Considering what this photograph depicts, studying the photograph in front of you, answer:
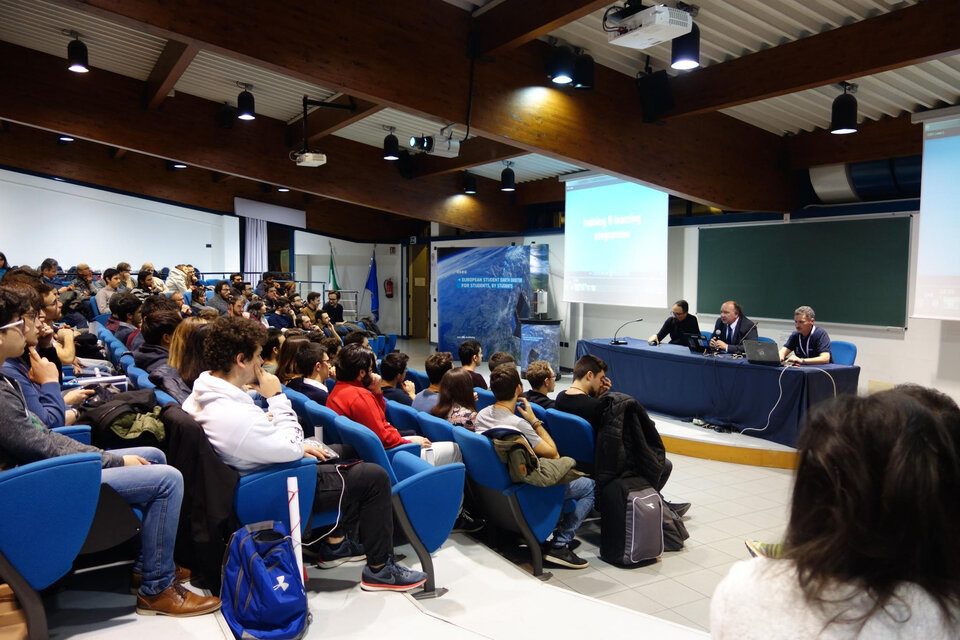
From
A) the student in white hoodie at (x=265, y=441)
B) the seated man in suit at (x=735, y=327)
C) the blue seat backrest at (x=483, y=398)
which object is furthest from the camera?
the seated man in suit at (x=735, y=327)

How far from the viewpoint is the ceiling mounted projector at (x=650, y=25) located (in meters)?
3.99

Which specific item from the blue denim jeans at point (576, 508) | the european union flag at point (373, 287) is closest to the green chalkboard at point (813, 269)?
the blue denim jeans at point (576, 508)

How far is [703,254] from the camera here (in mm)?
9031

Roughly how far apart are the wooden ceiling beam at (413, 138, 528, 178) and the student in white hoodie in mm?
5453

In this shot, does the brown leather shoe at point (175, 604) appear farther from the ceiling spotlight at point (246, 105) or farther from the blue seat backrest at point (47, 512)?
the ceiling spotlight at point (246, 105)

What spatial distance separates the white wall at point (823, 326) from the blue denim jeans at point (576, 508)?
16.8ft

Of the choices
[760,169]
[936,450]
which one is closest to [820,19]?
[760,169]

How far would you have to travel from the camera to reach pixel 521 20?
193 inches

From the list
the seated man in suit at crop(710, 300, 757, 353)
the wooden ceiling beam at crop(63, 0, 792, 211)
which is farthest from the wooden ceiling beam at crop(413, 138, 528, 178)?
the seated man in suit at crop(710, 300, 757, 353)

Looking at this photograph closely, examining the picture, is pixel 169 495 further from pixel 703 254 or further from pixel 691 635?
pixel 703 254

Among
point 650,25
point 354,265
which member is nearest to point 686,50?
point 650,25

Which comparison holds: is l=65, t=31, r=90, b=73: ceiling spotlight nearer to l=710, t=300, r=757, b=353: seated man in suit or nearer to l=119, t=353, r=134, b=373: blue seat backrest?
l=119, t=353, r=134, b=373: blue seat backrest

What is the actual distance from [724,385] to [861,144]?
10.2 ft

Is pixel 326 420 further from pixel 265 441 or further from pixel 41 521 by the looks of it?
pixel 41 521
